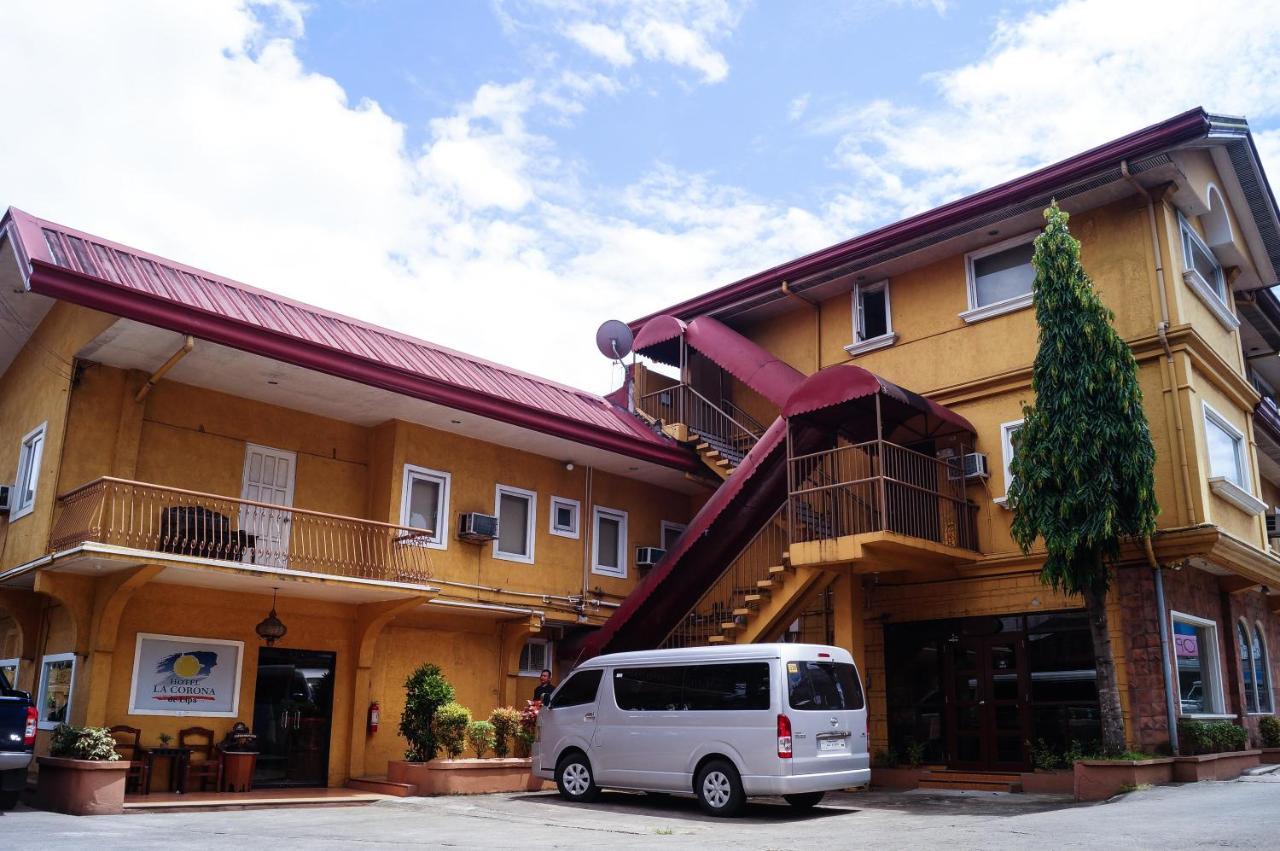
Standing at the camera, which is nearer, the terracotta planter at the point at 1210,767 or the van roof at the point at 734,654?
the van roof at the point at 734,654

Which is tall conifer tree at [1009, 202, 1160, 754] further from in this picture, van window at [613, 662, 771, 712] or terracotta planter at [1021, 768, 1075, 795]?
van window at [613, 662, 771, 712]

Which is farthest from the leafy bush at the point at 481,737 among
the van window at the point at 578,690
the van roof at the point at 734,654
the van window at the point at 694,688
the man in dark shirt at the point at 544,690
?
the van window at the point at 694,688

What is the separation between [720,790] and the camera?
11844 millimetres

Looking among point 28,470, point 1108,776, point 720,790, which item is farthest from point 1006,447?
point 28,470

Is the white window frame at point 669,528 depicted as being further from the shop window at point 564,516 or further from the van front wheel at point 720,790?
the van front wheel at point 720,790

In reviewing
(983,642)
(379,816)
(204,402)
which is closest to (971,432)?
(983,642)

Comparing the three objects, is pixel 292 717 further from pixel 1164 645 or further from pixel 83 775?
pixel 1164 645

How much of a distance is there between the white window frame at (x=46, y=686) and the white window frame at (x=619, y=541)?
29.0ft

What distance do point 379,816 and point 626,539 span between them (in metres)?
8.99

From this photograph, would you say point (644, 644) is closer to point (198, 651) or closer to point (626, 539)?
point (626, 539)

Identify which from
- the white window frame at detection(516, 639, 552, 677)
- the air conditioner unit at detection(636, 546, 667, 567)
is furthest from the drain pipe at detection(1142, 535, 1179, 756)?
the white window frame at detection(516, 639, 552, 677)

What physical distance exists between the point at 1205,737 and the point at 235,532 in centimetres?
1363

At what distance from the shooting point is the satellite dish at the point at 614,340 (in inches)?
873

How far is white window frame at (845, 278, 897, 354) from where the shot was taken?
18.5 metres
